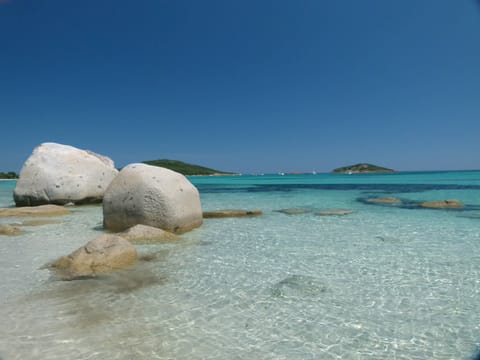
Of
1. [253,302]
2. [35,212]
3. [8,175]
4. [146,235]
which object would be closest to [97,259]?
[146,235]

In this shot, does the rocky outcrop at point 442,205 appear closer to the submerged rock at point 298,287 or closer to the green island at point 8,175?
the submerged rock at point 298,287

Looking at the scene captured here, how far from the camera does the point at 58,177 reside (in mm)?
17578

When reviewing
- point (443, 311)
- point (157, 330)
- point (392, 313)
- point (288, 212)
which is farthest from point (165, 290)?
point (288, 212)

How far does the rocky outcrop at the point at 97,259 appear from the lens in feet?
20.8

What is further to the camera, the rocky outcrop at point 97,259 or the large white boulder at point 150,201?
the large white boulder at point 150,201

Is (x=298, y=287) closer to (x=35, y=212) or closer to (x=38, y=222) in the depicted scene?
(x=38, y=222)

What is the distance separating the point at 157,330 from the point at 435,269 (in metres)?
5.23

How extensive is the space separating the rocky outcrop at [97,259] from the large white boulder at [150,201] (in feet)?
9.51

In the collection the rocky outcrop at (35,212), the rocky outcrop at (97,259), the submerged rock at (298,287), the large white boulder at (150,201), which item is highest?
the large white boulder at (150,201)

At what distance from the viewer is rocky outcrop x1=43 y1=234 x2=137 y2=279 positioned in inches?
250

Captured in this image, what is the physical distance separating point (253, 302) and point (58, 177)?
1579 centimetres

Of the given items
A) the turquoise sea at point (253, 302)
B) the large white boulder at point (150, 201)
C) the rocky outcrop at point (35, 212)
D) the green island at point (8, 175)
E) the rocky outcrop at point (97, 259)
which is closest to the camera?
the turquoise sea at point (253, 302)

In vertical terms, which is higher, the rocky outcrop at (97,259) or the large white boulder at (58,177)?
the large white boulder at (58,177)

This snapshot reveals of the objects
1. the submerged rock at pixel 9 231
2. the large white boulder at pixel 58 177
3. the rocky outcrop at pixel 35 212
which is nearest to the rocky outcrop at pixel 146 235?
the submerged rock at pixel 9 231
